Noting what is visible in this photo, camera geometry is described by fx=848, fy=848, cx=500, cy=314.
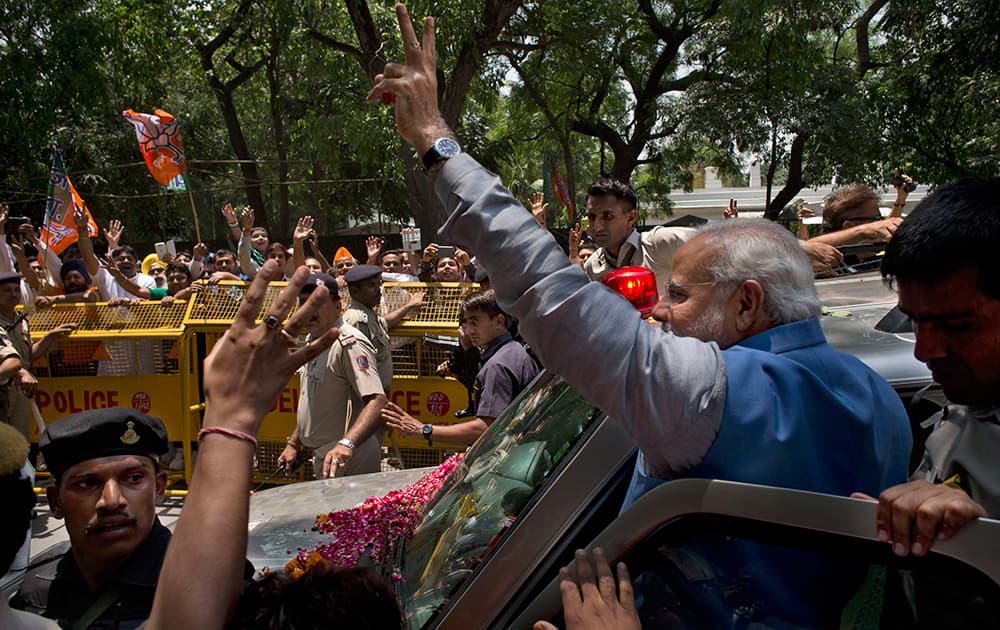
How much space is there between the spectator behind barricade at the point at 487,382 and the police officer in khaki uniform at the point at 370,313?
1.17 m

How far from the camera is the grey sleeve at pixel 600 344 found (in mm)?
1438

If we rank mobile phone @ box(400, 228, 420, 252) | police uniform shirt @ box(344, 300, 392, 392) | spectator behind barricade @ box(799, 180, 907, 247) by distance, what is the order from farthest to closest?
1. mobile phone @ box(400, 228, 420, 252)
2. police uniform shirt @ box(344, 300, 392, 392)
3. spectator behind barricade @ box(799, 180, 907, 247)

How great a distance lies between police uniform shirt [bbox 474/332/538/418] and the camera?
4047 mm

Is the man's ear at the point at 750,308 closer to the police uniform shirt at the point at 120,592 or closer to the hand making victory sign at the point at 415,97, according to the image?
the hand making victory sign at the point at 415,97

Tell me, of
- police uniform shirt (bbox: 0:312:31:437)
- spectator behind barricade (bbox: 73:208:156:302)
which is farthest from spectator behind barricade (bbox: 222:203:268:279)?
police uniform shirt (bbox: 0:312:31:437)

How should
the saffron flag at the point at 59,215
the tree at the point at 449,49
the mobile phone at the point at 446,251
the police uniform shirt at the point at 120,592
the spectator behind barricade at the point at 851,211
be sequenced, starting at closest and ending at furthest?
the police uniform shirt at the point at 120,592, the spectator behind barricade at the point at 851,211, the saffron flag at the point at 59,215, the mobile phone at the point at 446,251, the tree at the point at 449,49

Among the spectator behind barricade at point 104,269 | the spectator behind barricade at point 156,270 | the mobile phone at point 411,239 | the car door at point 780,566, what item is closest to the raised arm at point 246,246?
the spectator behind barricade at point 104,269

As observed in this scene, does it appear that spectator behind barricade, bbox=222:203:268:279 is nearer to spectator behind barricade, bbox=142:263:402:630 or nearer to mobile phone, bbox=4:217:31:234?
mobile phone, bbox=4:217:31:234

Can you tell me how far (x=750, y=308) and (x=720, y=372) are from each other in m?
0.31

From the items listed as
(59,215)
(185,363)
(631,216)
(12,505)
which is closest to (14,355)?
(185,363)

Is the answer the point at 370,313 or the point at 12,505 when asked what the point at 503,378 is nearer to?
the point at 370,313

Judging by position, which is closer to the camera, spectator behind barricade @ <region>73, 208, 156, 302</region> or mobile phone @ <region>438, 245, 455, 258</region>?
spectator behind barricade @ <region>73, 208, 156, 302</region>

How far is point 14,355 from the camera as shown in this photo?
6.25 meters

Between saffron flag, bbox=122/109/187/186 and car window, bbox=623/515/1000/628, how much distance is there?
12502mm
